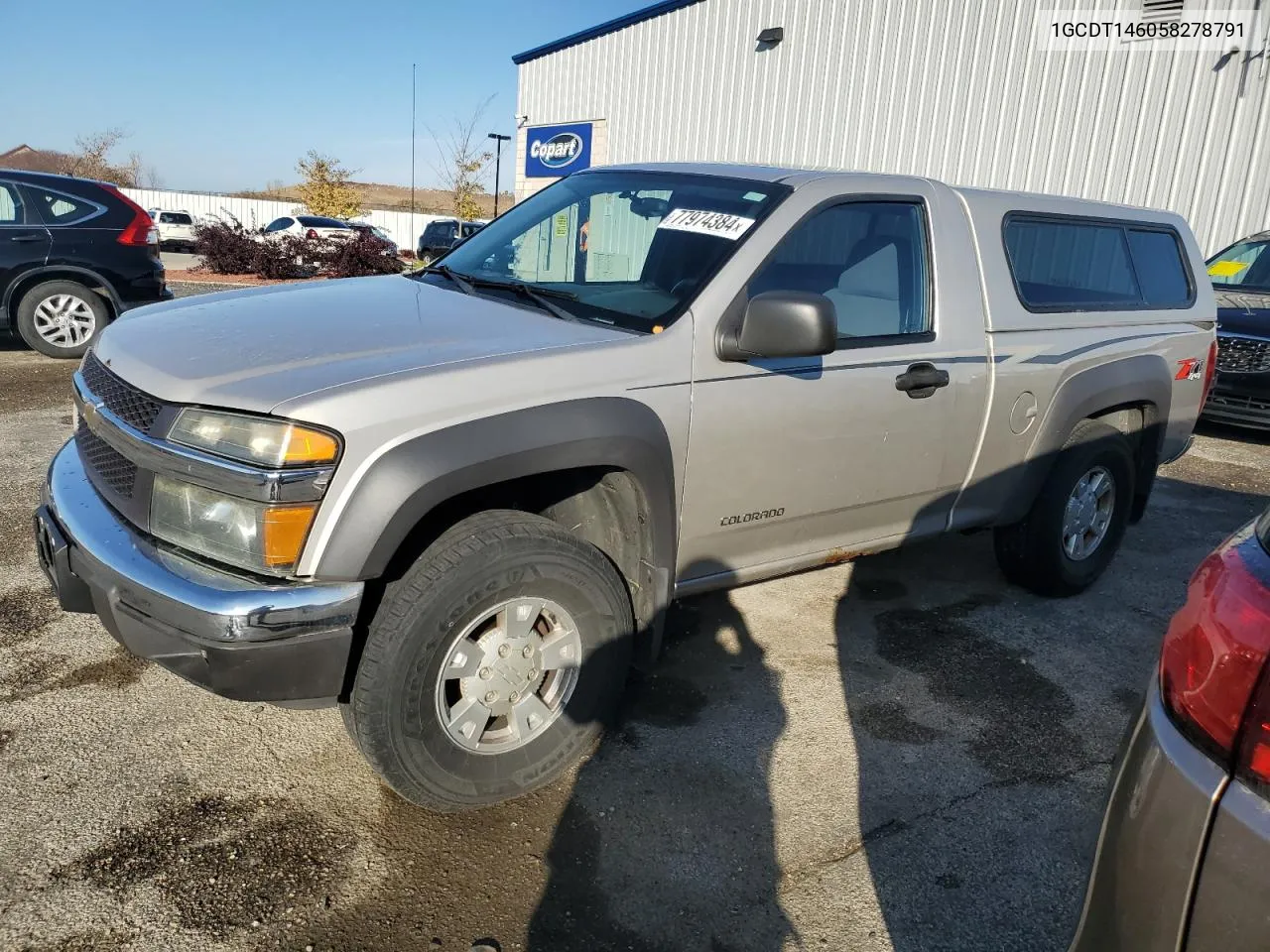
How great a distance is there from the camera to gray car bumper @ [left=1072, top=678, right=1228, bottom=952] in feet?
4.25

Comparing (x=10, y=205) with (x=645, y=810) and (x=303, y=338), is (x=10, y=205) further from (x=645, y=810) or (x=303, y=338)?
(x=645, y=810)

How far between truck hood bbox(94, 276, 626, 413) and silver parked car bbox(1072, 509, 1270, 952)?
5.81 feet

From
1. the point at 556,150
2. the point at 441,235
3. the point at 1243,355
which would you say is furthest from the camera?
the point at 441,235

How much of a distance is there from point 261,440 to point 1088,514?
385 cm

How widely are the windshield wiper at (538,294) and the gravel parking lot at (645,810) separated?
141cm

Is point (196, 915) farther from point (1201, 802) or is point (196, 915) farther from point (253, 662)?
point (1201, 802)

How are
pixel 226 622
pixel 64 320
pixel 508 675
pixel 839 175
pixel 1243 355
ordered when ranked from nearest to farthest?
1. pixel 226 622
2. pixel 508 675
3. pixel 839 175
4. pixel 1243 355
5. pixel 64 320

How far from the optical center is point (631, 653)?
2.97m

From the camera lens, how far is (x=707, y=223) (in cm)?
323

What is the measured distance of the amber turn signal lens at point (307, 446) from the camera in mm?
2213

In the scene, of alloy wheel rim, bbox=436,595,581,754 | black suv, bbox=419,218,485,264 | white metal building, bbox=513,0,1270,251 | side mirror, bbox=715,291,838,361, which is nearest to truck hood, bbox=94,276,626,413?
side mirror, bbox=715,291,838,361

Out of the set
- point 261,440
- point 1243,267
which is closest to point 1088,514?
point 261,440

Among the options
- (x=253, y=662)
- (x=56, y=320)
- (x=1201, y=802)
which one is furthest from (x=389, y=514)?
(x=56, y=320)

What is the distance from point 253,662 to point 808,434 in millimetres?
1871
